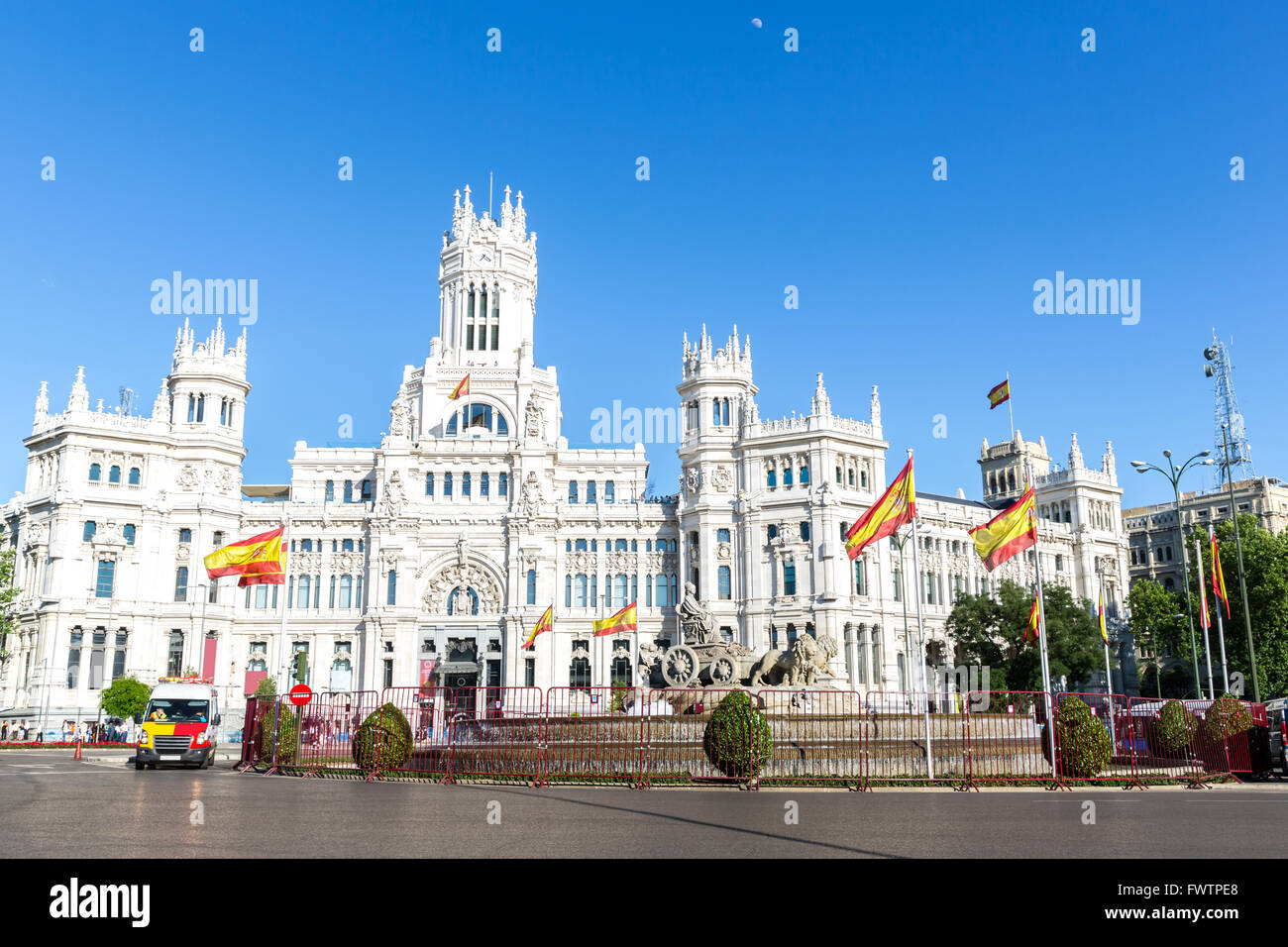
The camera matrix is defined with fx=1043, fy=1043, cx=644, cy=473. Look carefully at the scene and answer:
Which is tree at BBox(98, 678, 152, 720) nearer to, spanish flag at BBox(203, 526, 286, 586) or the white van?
spanish flag at BBox(203, 526, 286, 586)

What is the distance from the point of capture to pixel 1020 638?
6675cm

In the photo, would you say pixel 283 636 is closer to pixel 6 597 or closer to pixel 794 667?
pixel 794 667

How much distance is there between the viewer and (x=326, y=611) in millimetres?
77500

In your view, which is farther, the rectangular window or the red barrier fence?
the rectangular window

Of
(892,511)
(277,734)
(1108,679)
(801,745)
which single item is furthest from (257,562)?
(1108,679)

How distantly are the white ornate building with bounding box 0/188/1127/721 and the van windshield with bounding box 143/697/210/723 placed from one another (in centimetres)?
3897

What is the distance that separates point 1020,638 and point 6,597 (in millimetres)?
65702

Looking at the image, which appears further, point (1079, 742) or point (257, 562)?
point (257, 562)

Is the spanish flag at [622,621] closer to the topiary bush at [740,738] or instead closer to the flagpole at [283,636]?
the flagpole at [283,636]

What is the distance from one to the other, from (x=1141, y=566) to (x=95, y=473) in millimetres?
99481

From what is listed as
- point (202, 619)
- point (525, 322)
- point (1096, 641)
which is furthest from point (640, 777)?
point (525, 322)

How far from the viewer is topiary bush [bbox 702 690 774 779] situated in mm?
24172

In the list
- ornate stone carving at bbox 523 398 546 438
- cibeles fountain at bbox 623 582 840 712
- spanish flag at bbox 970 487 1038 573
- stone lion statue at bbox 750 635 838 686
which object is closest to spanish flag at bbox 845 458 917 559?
spanish flag at bbox 970 487 1038 573
